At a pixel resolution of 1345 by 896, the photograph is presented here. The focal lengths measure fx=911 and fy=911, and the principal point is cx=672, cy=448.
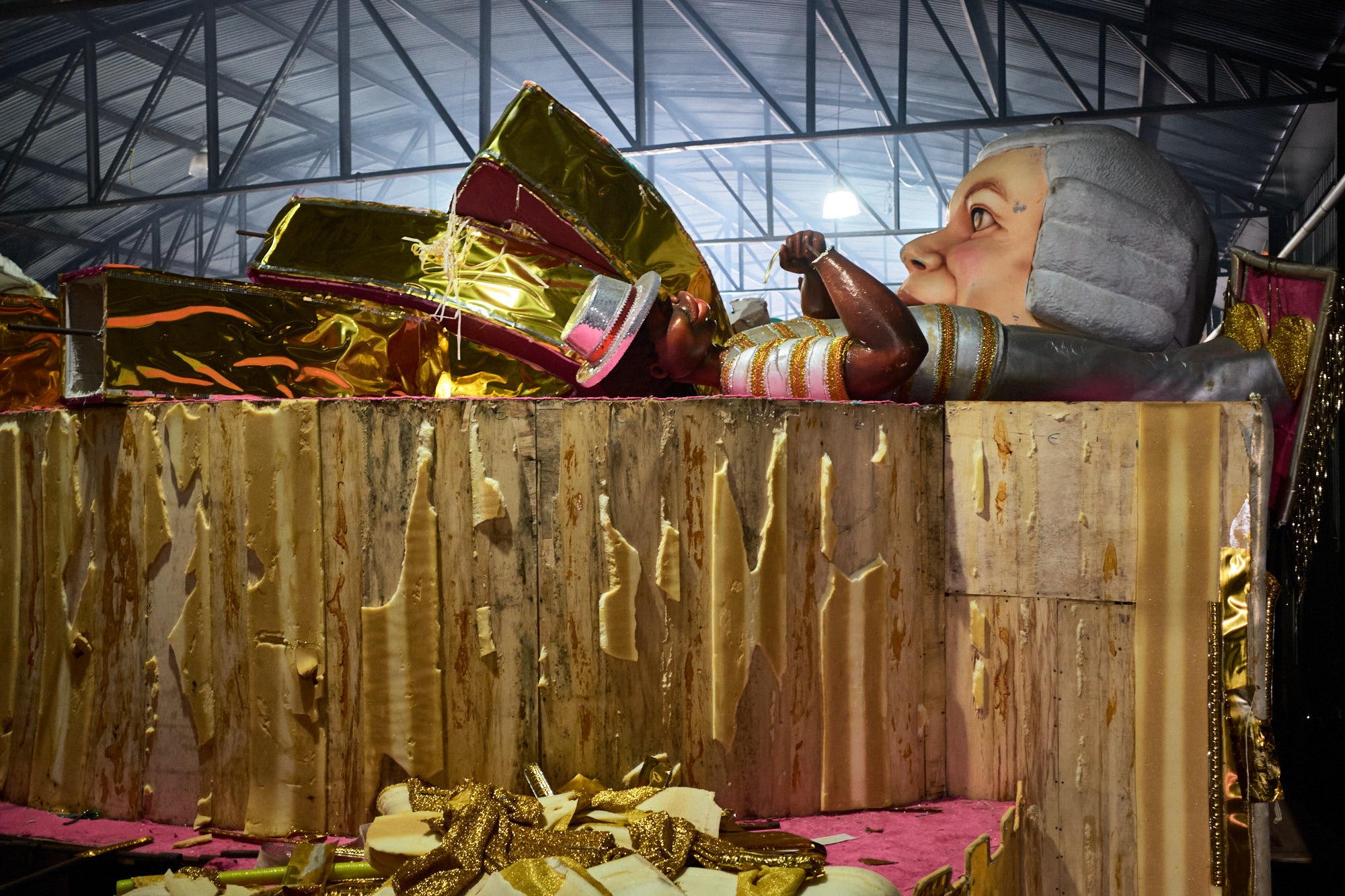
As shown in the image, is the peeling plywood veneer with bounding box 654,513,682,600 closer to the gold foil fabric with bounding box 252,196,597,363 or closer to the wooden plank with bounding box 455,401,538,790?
the wooden plank with bounding box 455,401,538,790

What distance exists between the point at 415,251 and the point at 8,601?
1.28 meters

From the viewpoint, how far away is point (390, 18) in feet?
25.2

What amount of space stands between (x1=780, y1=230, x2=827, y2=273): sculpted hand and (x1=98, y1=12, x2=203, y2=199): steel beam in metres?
6.79

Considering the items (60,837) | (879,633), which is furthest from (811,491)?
(60,837)

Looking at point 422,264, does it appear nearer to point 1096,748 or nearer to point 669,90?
point 1096,748

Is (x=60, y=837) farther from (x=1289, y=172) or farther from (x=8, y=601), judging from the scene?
(x=1289, y=172)

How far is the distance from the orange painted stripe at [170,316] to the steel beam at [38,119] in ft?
23.9

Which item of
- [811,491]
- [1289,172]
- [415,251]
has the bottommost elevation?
[811,491]

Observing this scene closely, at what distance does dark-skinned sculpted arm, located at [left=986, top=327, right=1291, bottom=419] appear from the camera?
6.90ft

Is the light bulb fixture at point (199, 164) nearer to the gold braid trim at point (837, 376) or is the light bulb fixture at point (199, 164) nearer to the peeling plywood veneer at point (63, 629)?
the peeling plywood veneer at point (63, 629)

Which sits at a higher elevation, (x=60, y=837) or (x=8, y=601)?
(x=8, y=601)

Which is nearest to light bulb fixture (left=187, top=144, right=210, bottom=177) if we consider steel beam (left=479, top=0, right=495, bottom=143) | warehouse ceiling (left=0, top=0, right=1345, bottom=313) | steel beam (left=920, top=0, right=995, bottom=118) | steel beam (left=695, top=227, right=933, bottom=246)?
warehouse ceiling (left=0, top=0, right=1345, bottom=313)

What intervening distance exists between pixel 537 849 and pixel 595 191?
1.80 metres

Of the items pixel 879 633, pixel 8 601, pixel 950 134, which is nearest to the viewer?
pixel 879 633
